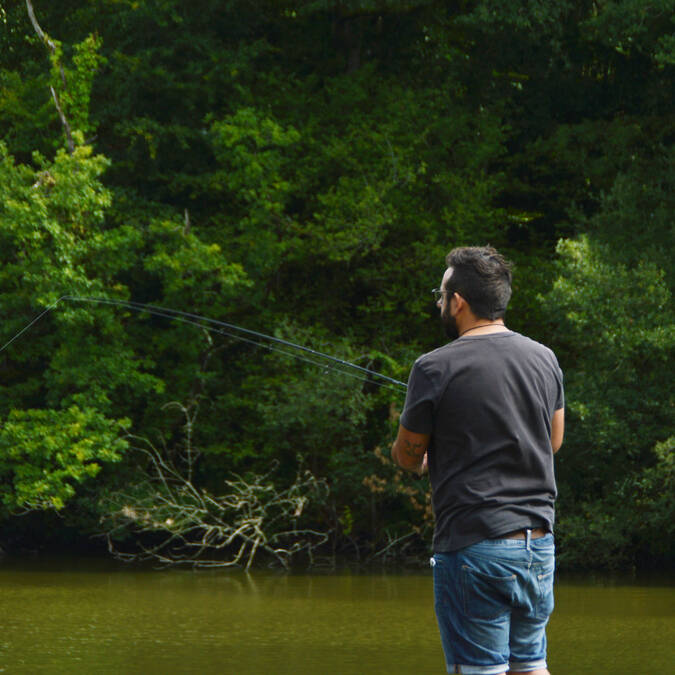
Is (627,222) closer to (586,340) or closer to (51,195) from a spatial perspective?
(586,340)

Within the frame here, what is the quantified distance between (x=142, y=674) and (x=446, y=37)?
494 inches

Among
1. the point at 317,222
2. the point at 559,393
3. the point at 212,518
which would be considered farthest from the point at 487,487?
the point at 317,222

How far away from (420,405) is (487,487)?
24cm

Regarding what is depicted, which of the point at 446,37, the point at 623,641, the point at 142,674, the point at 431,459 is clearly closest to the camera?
the point at 431,459

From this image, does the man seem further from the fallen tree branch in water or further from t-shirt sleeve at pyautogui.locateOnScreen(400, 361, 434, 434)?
the fallen tree branch in water

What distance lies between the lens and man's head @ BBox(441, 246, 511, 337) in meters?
3.16

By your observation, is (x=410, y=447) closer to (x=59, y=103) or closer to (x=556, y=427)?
(x=556, y=427)

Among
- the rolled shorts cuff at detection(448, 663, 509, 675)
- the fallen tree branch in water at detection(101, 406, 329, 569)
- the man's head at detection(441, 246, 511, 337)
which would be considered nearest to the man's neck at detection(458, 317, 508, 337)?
the man's head at detection(441, 246, 511, 337)

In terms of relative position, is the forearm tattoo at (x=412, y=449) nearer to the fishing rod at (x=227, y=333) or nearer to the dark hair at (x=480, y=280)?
the dark hair at (x=480, y=280)

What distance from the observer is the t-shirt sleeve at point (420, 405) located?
120 inches

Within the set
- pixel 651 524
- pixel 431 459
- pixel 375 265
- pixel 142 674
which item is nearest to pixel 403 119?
pixel 375 265

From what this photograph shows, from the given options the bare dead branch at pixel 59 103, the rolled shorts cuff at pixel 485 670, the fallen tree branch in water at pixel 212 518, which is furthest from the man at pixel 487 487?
the bare dead branch at pixel 59 103

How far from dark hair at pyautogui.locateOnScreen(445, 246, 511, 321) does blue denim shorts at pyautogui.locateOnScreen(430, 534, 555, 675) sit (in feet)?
1.84

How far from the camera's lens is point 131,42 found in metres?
17.1
